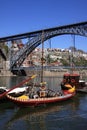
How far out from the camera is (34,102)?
37125 millimetres

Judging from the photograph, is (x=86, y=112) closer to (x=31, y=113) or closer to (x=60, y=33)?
(x=31, y=113)

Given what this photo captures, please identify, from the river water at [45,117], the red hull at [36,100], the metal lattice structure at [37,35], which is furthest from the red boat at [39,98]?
the metal lattice structure at [37,35]

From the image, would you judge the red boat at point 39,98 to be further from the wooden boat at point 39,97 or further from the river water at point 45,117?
the river water at point 45,117

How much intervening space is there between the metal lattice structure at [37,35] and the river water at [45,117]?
4858cm

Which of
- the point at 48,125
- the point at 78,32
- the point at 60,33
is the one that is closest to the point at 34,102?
the point at 48,125

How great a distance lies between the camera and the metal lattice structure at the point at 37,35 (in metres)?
89.1

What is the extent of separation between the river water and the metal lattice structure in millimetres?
48584

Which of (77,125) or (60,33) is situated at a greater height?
(60,33)

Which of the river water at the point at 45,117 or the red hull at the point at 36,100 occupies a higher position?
the red hull at the point at 36,100

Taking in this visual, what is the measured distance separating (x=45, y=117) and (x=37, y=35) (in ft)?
248

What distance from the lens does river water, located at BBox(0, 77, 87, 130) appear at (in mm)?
28859

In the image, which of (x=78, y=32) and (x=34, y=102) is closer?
(x=34, y=102)

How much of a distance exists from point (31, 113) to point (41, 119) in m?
3.11

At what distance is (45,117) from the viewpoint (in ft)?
109
